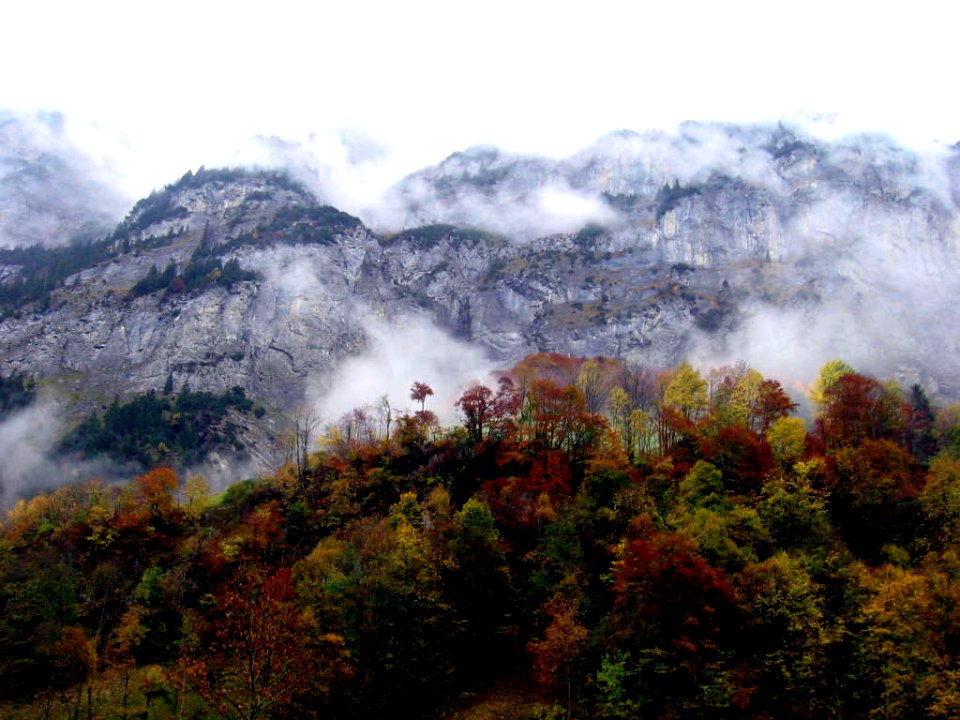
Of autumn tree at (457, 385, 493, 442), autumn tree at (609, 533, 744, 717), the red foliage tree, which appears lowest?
autumn tree at (609, 533, 744, 717)

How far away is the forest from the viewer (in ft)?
128

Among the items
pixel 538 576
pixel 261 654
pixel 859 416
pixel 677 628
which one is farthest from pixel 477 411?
pixel 261 654

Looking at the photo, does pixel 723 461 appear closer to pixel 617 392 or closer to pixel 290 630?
pixel 617 392

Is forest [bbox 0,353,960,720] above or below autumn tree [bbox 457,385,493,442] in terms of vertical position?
below

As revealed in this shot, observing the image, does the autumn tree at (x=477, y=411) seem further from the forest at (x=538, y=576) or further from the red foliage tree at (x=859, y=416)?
the red foliage tree at (x=859, y=416)

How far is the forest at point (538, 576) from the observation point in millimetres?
39031

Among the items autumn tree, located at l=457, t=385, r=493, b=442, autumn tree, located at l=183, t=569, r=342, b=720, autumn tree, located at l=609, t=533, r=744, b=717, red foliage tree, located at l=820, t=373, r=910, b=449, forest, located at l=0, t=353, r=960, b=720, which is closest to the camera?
autumn tree, located at l=183, t=569, r=342, b=720

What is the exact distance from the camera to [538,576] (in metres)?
51.7

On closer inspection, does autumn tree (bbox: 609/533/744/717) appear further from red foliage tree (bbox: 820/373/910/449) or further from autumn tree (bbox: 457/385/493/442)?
autumn tree (bbox: 457/385/493/442)

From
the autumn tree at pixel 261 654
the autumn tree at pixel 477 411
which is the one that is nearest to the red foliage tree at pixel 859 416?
the autumn tree at pixel 477 411

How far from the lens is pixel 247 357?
18612 centimetres

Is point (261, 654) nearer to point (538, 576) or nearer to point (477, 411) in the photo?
point (538, 576)

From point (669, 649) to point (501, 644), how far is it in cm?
1581

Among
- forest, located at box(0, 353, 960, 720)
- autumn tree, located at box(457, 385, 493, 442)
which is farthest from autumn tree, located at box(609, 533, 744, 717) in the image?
autumn tree, located at box(457, 385, 493, 442)
